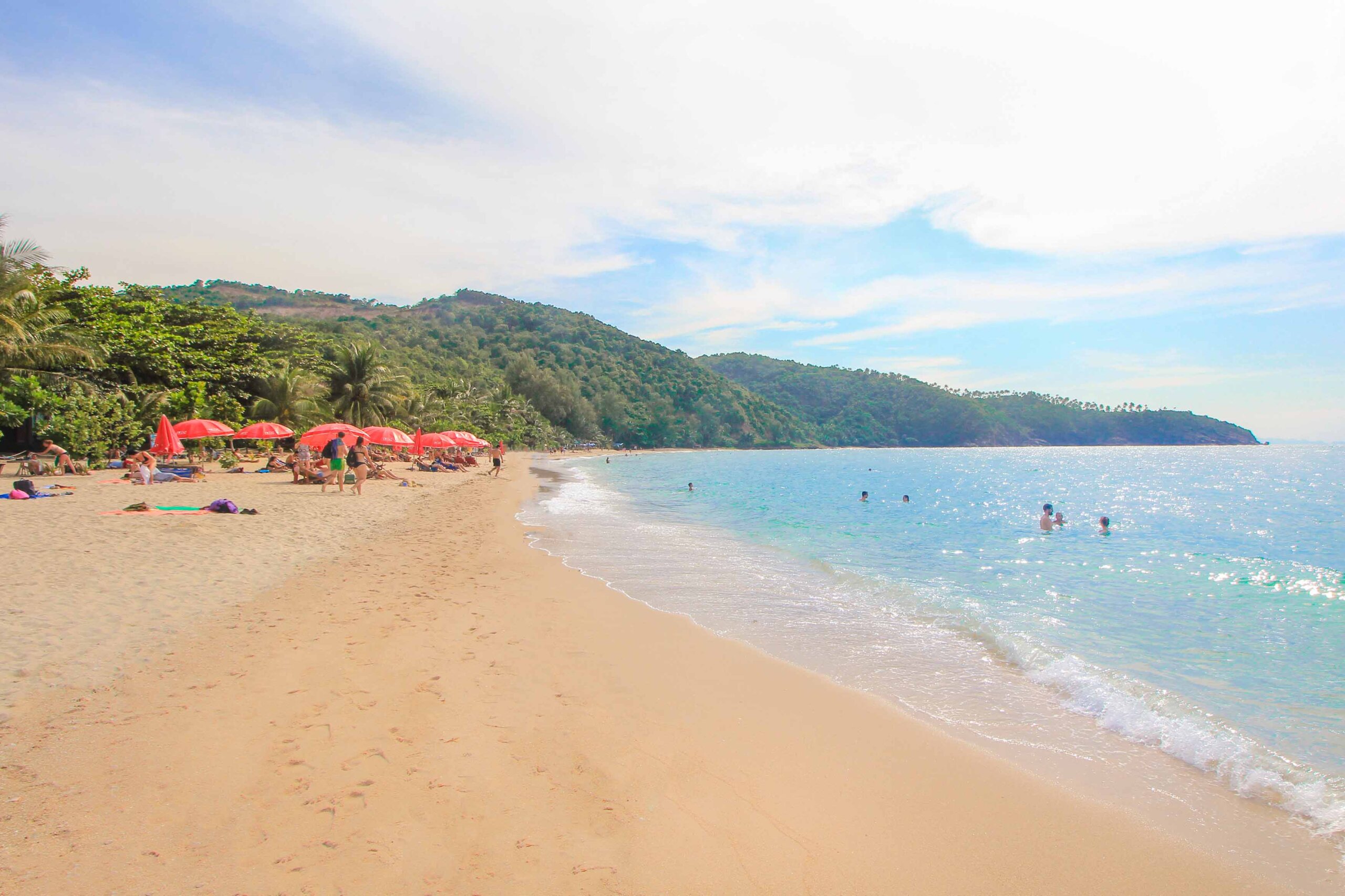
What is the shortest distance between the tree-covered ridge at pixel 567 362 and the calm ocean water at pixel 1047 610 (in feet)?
204

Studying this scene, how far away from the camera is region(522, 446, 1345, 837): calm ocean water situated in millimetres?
4676

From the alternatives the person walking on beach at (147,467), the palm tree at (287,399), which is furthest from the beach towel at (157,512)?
the palm tree at (287,399)

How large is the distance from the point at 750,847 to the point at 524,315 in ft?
398

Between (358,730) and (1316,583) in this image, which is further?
(1316,583)

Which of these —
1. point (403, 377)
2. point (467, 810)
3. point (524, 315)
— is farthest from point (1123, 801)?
point (524, 315)

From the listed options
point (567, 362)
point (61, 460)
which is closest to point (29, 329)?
point (61, 460)

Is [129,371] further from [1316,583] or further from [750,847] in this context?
[1316,583]

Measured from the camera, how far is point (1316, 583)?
11.1 meters

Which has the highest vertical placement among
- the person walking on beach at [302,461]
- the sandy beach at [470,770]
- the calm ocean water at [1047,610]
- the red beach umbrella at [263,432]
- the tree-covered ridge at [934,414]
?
the tree-covered ridge at [934,414]

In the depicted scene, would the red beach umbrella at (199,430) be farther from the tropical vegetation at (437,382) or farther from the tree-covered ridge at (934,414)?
the tree-covered ridge at (934,414)

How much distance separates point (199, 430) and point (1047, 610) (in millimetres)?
23287

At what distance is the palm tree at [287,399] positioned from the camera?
30.5 meters

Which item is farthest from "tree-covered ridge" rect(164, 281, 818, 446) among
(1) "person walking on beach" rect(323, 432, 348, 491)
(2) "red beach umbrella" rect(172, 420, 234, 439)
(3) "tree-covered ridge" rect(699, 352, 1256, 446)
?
(1) "person walking on beach" rect(323, 432, 348, 491)

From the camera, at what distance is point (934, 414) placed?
146 metres
